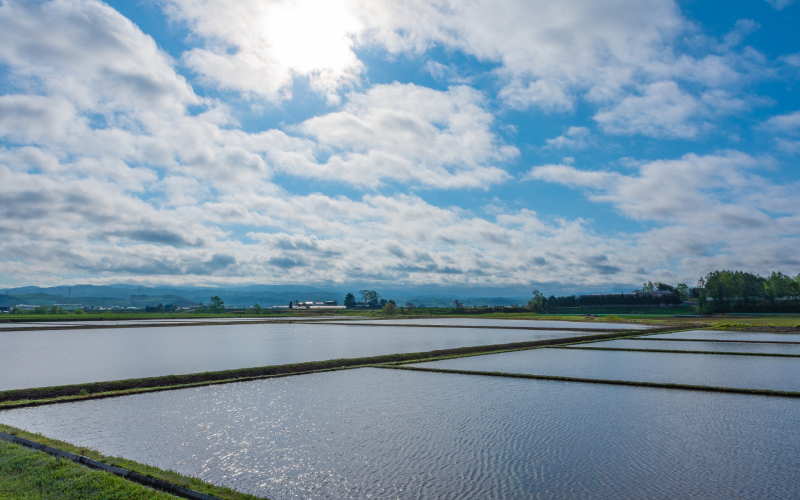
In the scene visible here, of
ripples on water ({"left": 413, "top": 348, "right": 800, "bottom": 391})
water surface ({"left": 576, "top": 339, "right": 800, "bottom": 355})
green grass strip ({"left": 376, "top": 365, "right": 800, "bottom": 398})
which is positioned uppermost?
green grass strip ({"left": 376, "top": 365, "right": 800, "bottom": 398})

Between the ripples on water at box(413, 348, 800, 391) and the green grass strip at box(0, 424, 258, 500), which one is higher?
the green grass strip at box(0, 424, 258, 500)

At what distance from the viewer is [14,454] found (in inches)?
340

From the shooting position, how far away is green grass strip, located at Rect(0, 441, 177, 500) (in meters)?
6.97

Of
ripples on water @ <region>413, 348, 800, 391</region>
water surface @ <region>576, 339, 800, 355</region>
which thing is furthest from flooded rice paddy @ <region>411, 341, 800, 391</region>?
water surface @ <region>576, 339, 800, 355</region>

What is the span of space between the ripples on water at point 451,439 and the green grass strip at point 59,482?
1106mm

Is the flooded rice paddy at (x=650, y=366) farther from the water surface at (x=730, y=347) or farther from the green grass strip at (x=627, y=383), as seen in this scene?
the water surface at (x=730, y=347)

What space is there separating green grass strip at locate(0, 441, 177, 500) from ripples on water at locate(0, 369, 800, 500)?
1.11 m

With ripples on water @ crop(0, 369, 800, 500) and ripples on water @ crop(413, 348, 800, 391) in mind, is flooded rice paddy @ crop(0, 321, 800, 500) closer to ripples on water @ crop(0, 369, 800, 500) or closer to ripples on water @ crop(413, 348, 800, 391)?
ripples on water @ crop(0, 369, 800, 500)

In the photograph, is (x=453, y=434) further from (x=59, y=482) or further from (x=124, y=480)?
(x=59, y=482)

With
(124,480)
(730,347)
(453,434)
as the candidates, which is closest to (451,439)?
(453,434)

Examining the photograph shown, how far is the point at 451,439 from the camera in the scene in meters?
10.3

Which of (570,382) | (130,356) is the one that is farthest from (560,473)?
(130,356)

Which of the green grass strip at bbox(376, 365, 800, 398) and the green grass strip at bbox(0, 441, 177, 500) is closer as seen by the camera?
the green grass strip at bbox(0, 441, 177, 500)

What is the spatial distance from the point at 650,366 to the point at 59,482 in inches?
953
